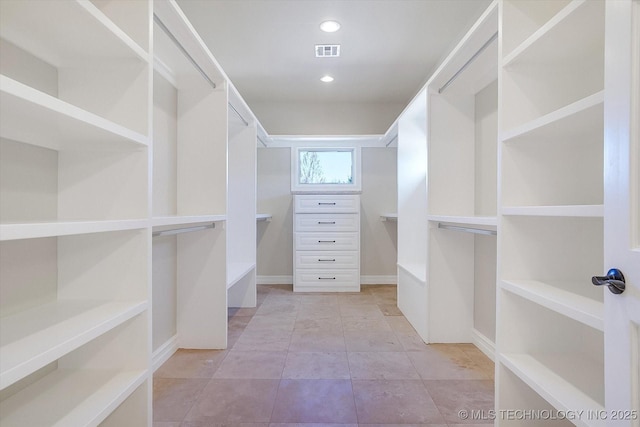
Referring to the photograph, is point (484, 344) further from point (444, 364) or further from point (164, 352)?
point (164, 352)

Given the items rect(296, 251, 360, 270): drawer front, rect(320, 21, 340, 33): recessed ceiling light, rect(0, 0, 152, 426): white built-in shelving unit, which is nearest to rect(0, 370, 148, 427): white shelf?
rect(0, 0, 152, 426): white built-in shelving unit

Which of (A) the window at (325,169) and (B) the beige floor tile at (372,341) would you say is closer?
(B) the beige floor tile at (372,341)

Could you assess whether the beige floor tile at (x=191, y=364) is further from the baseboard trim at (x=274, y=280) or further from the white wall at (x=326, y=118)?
the white wall at (x=326, y=118)

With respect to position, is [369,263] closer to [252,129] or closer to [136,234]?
[252,129]

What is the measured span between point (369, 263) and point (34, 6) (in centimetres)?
405

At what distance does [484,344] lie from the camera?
2246 mm

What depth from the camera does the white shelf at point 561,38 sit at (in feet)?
3.34

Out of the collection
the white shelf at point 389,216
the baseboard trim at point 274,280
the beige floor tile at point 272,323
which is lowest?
the beige floor tile at point 272,323

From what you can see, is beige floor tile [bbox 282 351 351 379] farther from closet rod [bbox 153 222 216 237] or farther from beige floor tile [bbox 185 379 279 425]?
closet rod [bbox 153 222 216 237]

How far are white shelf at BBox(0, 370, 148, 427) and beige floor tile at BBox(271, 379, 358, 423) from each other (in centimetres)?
69

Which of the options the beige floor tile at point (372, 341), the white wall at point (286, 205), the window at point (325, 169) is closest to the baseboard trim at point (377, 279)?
the white wall at point (286, 205)

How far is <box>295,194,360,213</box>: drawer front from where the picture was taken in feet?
13.0

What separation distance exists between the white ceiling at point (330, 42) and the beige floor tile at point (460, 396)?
8.11ft

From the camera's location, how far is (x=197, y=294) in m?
2.34
